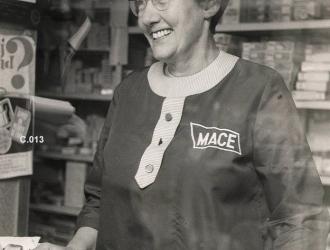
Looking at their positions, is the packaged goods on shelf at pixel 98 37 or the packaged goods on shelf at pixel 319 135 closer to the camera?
the packaged goods on shelf at pixel 319 135

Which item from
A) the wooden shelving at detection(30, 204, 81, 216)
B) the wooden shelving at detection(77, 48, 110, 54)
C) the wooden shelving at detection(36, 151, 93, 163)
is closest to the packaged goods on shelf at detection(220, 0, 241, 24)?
the wooden shelving at detection(77, 48, 110, 54)

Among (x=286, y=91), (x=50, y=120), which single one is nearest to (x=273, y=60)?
(x=286, y=91)

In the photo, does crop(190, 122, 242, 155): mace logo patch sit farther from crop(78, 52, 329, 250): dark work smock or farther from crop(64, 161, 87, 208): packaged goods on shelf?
crop(64, 161, 87, 208): packaged goods on shelf

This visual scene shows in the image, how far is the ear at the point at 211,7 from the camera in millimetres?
895

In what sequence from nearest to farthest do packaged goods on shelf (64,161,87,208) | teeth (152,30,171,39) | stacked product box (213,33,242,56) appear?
teeth (152,30,171,39)
stacked product box (213,33,242,56)
packaged goods on shelf (64,161,87,208)

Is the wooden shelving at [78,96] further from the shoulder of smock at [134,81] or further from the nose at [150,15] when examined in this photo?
the nose at [150,15]

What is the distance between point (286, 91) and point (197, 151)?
16 centimetres

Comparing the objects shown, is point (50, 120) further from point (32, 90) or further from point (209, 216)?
point (209, 216)

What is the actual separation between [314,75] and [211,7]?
0.20m

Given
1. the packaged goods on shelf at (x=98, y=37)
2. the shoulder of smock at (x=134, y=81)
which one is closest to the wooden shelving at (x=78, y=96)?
the packaged goods on shelf at (x=98, y=37)

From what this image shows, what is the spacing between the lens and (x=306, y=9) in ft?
2.74

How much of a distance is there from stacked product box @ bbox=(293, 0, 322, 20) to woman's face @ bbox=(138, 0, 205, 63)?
0.49ft

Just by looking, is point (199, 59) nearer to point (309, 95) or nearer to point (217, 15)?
point (217, 15)

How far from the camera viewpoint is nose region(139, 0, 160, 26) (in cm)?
88
